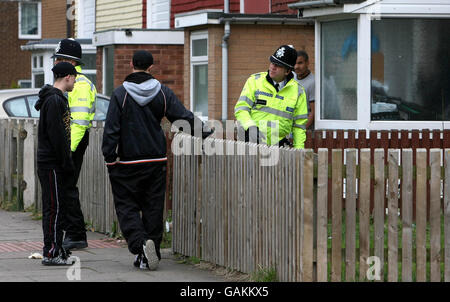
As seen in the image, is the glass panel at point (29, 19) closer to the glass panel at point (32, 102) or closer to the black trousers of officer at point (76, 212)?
the glass panel at point (32, 102)

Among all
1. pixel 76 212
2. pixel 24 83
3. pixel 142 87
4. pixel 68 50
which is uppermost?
pixel 24 83

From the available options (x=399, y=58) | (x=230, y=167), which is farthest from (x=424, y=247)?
(x=399, y=58)

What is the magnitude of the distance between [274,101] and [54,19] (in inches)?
1154

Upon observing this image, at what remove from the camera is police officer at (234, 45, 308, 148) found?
9.21m

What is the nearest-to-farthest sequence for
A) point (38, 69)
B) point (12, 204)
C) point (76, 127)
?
point (76, 127)
point (12, 204)
point (38, 69)

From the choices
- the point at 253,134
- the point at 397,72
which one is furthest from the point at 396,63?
the point at 253,134

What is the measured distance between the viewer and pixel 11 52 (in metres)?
45.4

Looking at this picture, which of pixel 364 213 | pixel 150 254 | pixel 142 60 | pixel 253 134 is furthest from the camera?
pixel 253 134

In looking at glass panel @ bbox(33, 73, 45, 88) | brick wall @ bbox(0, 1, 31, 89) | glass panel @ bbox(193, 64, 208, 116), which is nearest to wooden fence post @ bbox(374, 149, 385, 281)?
glass panel @ bbox(193, 64, 208, 116)

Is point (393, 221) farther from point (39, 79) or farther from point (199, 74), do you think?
point (39, 79)

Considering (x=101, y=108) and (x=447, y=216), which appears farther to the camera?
(x=101, y=108)

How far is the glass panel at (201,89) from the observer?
18.3 metres

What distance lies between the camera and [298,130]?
945 centimetres

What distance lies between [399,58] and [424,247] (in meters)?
6.74
